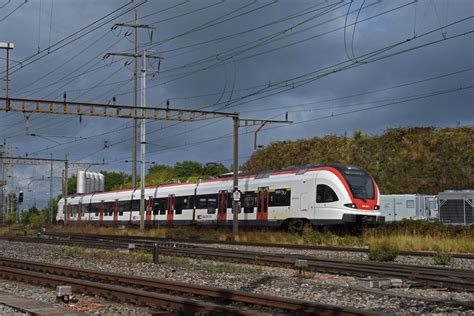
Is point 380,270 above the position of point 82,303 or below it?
above

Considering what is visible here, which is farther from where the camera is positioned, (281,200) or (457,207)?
(457,207)

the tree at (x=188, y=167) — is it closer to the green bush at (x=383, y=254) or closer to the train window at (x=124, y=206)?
the train window at (x=124, y=206)

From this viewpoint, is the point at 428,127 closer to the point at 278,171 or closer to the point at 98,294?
the point at 278,171

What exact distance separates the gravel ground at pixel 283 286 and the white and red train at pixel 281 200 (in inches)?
403

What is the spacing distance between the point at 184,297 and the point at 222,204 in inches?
972

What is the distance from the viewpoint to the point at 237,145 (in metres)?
34.1

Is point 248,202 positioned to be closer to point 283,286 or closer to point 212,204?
point 212,204

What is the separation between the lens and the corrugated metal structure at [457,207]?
4141cm

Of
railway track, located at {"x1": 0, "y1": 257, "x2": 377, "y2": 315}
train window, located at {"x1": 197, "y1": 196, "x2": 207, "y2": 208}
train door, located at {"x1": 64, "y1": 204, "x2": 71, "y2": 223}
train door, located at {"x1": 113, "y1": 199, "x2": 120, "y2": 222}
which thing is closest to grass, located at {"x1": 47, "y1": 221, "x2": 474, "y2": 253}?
train window, located at {"x1": 197, "y1": 196, "x2": 207, "y2": 208}

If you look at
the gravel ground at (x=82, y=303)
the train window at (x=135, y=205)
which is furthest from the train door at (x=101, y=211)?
the gravel ground at (x=82, y=303)

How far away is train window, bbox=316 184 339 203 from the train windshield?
2.78 ft

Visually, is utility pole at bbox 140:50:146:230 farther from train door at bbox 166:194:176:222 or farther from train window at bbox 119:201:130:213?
train window at bbox 119:201:130:213

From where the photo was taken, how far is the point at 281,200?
3088 cm

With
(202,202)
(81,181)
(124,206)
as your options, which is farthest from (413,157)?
(81,181)
